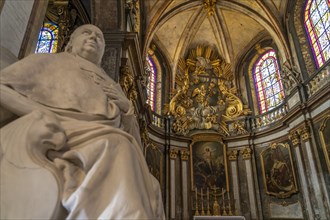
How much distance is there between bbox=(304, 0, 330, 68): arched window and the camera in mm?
8805

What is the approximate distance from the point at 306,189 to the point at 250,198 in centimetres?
218

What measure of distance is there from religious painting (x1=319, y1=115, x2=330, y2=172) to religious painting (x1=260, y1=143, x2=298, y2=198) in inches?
63.1

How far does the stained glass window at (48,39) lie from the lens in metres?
9.32

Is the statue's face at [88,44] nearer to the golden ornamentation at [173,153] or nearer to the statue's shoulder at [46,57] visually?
the statue's shoulder at [46,57]

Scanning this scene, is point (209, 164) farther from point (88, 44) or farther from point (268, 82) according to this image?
point (88, 44)

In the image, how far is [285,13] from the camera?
34.6 feet

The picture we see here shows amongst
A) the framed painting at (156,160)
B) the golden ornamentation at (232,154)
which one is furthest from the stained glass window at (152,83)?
the golden ornamentation at (232,154)

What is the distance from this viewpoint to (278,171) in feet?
30.7

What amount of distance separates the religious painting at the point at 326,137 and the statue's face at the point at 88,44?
777cm

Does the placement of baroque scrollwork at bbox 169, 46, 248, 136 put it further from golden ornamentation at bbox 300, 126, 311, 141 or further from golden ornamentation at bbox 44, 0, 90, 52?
golden ornamentation at bbox 44, 0, 90, 52

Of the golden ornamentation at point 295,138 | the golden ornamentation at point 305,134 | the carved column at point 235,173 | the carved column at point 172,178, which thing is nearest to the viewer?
the golden ornamentation at point 305,134

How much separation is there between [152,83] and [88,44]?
10.4 m

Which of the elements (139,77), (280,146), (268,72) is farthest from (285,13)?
(139,77)

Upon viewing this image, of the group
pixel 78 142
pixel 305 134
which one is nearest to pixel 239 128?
pixel 305 134
